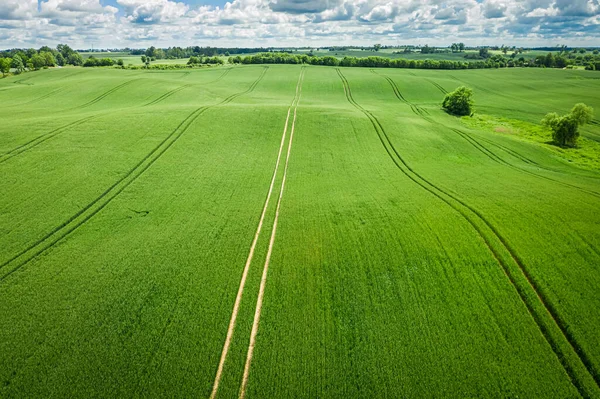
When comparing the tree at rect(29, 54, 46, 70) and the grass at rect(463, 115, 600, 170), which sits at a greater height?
the tree at rect(29, 54, 46, 70)

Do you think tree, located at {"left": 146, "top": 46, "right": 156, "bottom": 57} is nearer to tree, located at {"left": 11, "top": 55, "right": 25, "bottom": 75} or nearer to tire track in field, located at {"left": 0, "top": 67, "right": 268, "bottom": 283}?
tree, located at {"left": 11, "top": 55, "right": 25, "bottom": 75}

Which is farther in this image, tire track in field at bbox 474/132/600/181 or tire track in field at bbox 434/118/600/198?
tire track in field at bbox 474/132/600/181

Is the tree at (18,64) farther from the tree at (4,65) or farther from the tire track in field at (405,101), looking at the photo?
the tire track in field at (405,101)

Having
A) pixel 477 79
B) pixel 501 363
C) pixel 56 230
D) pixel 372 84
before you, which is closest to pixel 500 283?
pixel 501 363

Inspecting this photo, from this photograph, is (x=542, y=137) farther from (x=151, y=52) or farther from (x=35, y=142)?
(x=151, y=52)

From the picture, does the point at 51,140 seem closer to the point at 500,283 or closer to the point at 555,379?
the point at 500,283

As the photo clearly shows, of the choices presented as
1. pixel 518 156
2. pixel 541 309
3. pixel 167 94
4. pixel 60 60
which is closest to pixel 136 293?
pixel 541 309

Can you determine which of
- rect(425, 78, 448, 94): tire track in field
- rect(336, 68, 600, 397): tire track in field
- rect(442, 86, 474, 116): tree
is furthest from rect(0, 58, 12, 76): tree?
rect(425, 78, 448, 94): tire track in field

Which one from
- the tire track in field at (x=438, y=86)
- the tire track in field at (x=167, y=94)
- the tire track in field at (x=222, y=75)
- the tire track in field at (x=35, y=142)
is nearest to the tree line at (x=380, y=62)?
the tire track in field at (x=222, y=75)
